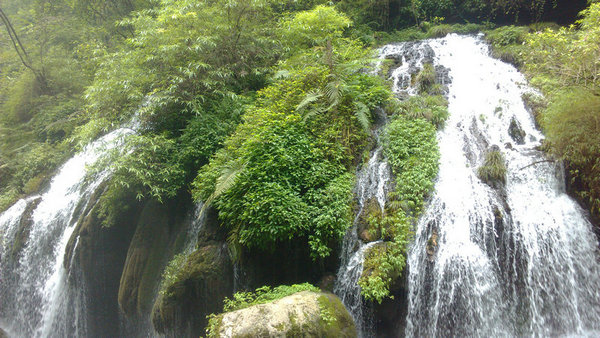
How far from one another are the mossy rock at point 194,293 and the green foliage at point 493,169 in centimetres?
560

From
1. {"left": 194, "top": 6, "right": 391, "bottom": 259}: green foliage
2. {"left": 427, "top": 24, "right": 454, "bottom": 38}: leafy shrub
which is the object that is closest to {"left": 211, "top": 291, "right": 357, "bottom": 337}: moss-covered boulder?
{"left": 194, "top": 6, "right": 391, "bottom": 259}: green foliage

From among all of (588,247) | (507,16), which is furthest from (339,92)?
(507,16)

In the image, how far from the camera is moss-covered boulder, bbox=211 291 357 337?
359 cm

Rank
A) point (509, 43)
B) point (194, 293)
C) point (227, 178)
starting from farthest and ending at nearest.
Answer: point (509, 43), point (194, 293), point (227, 178)

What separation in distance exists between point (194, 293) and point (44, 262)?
648 centimetres

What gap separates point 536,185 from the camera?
534 cm

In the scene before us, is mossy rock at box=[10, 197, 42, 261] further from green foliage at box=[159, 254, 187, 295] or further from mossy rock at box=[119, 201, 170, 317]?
green foliage at box=[159, 254, 187, 295]

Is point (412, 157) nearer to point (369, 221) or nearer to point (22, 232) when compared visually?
point (369, 221)

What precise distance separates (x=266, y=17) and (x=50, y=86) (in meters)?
11.5

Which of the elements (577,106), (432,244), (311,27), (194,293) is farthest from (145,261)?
(577,106)

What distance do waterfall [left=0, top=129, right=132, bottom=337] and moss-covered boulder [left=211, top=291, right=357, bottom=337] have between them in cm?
699

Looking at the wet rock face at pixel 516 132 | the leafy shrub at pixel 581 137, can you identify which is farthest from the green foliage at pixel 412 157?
the leafy shrub at pixel 581 137

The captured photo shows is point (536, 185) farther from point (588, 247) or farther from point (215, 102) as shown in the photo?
point (215, 102)

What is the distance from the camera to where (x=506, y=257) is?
4691 mm
